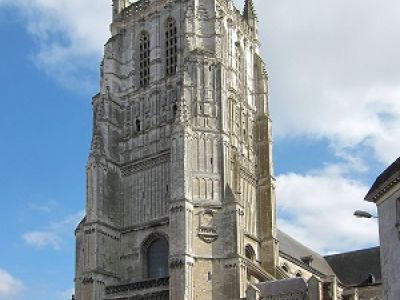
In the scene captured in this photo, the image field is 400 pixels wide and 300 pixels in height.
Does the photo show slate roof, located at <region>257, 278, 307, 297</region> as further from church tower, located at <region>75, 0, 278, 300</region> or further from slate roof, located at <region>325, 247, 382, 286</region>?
slate roof, located at <region>325, 247, 382, 286</region>

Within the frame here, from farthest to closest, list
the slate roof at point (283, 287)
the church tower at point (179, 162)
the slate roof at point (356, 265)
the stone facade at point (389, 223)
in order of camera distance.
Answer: the slate roof at point (356, 265)
the church tower at point (179, 162)
the slate roof at point (283, 287)
the stone facade at point (389, 223)

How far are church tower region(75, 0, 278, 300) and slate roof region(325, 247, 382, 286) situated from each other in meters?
16.3

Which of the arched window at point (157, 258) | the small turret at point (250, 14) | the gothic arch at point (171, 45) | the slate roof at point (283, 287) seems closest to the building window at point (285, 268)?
the arched window at point (157, 258)

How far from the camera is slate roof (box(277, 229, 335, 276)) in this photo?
228ft

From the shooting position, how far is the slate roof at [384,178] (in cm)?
2469

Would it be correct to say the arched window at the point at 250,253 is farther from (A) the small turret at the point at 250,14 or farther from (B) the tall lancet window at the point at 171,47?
(A) the small turret at the point at 250,14

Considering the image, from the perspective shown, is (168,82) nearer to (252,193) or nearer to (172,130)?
(172,130)

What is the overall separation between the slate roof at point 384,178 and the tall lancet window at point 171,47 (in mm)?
37308

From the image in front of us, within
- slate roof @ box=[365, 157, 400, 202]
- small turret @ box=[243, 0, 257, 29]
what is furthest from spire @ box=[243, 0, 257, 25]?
slate roof @ box=[365, 157, 400, 202]

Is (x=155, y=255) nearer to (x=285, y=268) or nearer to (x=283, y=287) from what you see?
(x=285, y=268)

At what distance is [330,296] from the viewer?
144ft

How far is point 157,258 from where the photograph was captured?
57000mm

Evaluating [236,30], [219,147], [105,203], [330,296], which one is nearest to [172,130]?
[219,147]

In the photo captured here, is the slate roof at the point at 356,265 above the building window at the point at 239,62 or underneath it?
underneath
